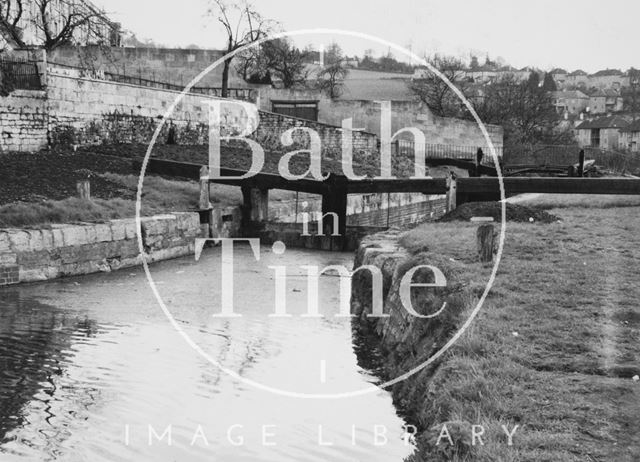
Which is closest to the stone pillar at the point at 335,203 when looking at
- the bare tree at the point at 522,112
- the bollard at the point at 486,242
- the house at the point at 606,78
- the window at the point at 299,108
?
the bollard at the point at 486,242

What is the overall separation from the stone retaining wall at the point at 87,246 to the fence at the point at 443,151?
23.5m

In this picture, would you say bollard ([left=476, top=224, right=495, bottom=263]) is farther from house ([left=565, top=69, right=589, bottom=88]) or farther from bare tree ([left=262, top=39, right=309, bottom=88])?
house ([left=565, top=69, right=589, bottom=88])

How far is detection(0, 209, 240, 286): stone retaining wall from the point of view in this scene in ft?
48.2

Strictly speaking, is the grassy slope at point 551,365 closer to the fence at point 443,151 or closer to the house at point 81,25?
the house at point 81,25

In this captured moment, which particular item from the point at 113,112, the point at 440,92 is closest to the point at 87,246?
the point at 113,112

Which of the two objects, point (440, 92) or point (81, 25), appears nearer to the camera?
point (81, 25)

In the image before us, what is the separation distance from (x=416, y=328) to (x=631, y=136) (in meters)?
101

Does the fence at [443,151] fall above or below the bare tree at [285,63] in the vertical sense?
below

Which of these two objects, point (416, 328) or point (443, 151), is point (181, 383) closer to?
point (416, 328)

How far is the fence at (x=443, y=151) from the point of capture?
42.4 m

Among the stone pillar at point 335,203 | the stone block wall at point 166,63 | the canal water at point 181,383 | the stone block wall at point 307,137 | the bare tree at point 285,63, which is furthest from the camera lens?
the bare tree at point 285,63

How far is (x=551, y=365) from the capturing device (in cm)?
644

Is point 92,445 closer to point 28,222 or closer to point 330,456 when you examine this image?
point 330,456

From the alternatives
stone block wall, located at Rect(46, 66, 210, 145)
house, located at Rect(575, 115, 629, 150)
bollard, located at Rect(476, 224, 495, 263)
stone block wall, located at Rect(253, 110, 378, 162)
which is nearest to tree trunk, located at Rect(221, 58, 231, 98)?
stone block wall, located at Rect(253, 110, 378, 162)
